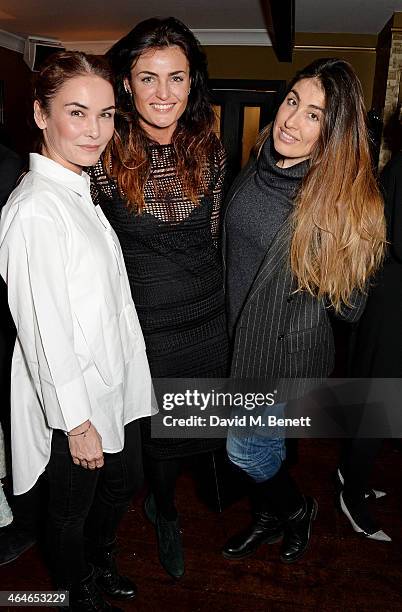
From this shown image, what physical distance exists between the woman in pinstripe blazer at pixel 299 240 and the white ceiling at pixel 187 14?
12.9 feet

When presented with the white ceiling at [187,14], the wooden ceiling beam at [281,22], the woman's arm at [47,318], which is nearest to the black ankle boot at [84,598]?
the woman's arm at [47,318]

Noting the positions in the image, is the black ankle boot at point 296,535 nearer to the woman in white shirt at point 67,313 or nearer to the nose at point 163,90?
the woman in white shirt at point 67,313

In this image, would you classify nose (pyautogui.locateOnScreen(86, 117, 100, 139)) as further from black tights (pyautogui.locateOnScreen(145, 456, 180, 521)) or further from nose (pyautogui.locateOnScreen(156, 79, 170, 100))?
black tights (pyautogui.locateOnScreen(145, 456, 180, 521))

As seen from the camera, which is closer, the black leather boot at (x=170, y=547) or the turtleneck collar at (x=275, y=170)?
the turtleneck collar at (x=275, y=170)

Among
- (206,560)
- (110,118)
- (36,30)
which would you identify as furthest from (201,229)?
(36,30)

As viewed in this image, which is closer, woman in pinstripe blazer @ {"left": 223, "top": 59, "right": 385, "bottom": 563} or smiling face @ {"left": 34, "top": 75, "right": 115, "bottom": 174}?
smiling face @ {"left": 34, "top": 75, "right": 115, "bottom": 174}

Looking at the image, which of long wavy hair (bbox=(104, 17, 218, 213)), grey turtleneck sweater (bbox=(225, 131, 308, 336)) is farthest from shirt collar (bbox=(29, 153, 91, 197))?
grey turtleneck sweater (bbox=(225, 131, 308, 336))

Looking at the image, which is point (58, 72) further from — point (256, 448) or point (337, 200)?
point (256, 448)

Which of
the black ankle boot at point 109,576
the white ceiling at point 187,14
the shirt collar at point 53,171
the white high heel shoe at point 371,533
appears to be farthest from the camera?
the white ceiling at point 187,14

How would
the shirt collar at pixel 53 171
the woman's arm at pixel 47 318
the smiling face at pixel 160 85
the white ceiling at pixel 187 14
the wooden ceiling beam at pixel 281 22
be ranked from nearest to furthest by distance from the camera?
the woman's arm at pixel 47 318 → the shirt collar at pixel 53 171 → the smiling face at pixel 160 85 → the wooden ceiling beam at pixel 281 22 → the white ceiling at pixel 187 14

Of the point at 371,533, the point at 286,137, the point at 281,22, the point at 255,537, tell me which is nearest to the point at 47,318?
the point at 286,137

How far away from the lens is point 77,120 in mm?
1242

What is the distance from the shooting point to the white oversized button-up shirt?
1.16 metres

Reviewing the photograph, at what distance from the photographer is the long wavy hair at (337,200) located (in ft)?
4.64
